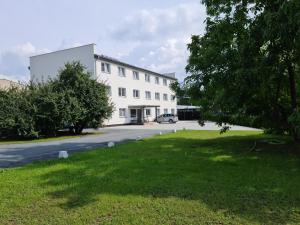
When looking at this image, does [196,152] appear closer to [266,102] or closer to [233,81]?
[233,81]

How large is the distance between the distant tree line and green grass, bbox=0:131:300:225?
1557cm

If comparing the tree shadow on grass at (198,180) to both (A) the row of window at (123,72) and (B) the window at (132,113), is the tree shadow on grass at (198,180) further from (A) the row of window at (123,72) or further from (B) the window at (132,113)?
(B) the window at (132,113)

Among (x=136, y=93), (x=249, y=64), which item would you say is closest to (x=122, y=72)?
(x=136, y=93)

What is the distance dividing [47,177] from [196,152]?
19.6 ft

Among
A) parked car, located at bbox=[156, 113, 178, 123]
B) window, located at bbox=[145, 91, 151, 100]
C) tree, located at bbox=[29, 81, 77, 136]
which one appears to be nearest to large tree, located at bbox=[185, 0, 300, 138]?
tree, located at bbox=[29, 81, 77, 136]

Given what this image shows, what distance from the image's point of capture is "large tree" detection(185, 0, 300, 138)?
392 inches

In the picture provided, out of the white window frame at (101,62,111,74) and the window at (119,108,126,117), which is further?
the window at (119,108,126,117)

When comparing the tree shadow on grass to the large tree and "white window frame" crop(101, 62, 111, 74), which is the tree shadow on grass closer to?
the large tree

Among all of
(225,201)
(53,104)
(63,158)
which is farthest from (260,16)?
(53,104)

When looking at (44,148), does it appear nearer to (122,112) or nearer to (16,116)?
(16,116)

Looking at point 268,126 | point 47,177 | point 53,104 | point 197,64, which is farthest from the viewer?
point 53,104

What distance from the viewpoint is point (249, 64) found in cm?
1131

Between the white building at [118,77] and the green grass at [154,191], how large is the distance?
88.5 ft

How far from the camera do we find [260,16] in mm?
11344
